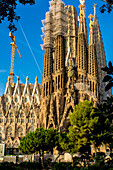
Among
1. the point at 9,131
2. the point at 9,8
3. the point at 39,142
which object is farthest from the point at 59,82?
the point at 9,8

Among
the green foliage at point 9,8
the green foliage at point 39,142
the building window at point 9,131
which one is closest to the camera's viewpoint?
the green foliage at point 9,8

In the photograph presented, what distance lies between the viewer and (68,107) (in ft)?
181

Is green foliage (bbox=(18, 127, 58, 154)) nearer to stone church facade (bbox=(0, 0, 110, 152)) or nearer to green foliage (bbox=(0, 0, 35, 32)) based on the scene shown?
stone church facade (bbox=(0, 0, 110, 152))

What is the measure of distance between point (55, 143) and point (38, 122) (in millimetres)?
21490

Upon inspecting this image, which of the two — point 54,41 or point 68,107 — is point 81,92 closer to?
point 68,107

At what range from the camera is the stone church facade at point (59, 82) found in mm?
56875

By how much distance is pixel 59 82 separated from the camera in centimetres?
5875

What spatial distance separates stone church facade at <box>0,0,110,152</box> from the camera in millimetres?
56875

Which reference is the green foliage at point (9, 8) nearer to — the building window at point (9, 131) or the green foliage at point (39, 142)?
the green foliage at point (39, 142)

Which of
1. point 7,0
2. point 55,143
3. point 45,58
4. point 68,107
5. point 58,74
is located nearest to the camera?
point 7,0

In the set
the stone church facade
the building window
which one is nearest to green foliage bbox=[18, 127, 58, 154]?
the stone church facade

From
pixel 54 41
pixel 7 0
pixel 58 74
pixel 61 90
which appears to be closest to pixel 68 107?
pixel 61 90

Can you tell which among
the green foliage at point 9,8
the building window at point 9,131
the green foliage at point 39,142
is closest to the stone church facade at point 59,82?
the building window at point 9,131

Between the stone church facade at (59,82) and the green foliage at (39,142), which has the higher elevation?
the stone church facade at (59,82)
